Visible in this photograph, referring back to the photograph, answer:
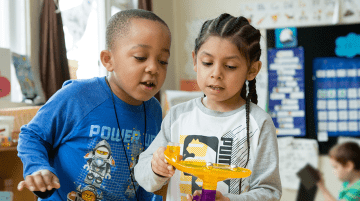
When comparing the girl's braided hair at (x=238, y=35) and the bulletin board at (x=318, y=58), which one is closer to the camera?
the girl's braided hair at (x=238, y=35)

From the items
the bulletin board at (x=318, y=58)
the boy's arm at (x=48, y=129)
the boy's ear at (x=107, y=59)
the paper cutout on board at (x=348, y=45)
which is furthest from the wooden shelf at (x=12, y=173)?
the paper cutout on board at (x=348, y=45)

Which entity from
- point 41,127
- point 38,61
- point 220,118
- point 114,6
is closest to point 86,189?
point 41,127

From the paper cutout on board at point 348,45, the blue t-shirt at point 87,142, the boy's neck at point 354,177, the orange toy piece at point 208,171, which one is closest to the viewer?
the orange toy piece at point 208,171

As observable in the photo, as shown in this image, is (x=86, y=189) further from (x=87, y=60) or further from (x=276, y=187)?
(x=87, y=60)

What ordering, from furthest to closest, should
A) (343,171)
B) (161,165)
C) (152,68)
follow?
(343,171)
(152,68)
(161,165)

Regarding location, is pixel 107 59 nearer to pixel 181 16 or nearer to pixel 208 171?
pixel 208 171

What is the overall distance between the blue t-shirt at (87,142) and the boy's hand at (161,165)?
33 cm

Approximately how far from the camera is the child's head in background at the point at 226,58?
777 millimetres

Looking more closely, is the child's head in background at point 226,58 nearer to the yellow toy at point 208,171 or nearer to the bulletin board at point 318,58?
the yellow toy at point 208,171

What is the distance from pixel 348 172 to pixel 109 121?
2.10 metres

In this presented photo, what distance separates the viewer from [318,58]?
3.60 m

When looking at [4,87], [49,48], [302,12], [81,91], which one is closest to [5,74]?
[4,87]

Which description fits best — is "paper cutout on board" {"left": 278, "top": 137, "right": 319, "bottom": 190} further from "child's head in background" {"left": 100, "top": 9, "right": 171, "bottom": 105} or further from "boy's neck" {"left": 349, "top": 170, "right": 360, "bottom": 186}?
"child's head in background" {"left": 100, "top": 9, "right": 171, "bottom": 105}

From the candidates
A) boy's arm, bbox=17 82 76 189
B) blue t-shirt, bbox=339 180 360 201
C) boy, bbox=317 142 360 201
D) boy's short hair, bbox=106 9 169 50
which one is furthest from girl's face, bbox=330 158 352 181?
boy's arm, bbox=17 82 76 189
